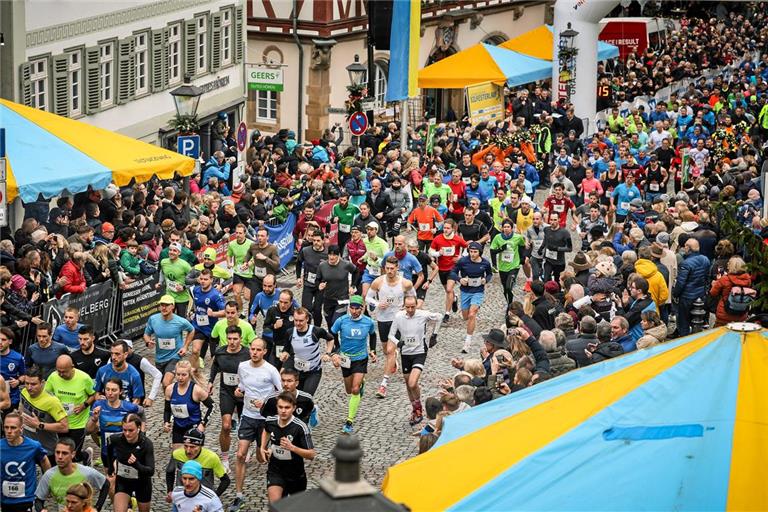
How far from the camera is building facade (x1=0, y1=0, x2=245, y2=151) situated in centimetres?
2683

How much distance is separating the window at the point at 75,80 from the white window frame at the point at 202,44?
584 cm

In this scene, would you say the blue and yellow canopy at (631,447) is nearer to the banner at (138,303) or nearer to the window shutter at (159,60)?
the banner at (138,303)

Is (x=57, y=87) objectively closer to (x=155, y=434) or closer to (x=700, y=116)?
(x=155, y=434)

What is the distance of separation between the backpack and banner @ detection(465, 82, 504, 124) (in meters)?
18.3

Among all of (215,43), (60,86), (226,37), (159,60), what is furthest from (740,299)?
(226,37)

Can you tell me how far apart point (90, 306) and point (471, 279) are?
4602 millimetres

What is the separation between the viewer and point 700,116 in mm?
36500

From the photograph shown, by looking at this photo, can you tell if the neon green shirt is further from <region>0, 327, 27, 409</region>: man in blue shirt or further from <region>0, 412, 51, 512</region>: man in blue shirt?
<region>0, 412, 51, 512</region>: man in blue shirt

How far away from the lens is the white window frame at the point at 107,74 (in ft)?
97.8

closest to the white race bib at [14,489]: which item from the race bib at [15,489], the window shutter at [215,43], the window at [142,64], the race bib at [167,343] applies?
the race bib at [15,489]

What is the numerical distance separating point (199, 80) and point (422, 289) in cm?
1649

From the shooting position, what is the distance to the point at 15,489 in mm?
12664

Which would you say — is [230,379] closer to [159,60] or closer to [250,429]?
[250,429]

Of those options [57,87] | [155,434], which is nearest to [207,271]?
[155,434]
